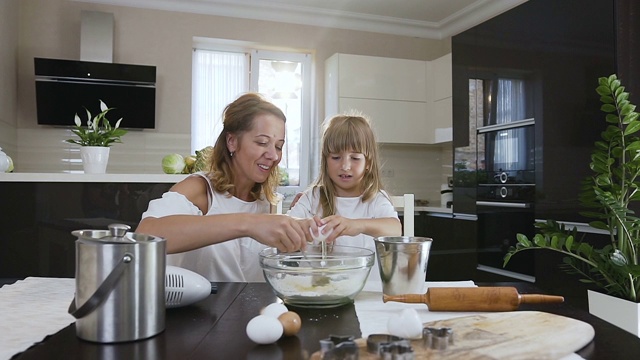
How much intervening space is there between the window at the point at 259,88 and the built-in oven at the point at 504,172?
71.1 inches

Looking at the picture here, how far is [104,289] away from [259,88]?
4.03 metres

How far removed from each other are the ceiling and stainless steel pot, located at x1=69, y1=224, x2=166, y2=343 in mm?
3908

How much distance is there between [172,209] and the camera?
1.31 meters

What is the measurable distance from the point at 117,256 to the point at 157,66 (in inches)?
149

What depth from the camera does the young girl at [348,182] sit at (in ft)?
6.11

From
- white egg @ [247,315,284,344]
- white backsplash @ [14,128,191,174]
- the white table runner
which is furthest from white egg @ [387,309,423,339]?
white backsplash @ [14,128,191,174]

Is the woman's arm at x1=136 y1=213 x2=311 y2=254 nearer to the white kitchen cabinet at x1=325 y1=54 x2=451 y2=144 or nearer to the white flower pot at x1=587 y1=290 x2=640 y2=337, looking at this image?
the white flower pot at x1=587 y1=290 x2=640 y2=337

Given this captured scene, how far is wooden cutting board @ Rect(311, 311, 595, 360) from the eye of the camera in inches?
24.4

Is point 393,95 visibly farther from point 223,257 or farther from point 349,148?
point 223,257

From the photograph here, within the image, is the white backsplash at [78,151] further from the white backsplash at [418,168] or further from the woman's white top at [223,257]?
the woman's white top at [223,257]

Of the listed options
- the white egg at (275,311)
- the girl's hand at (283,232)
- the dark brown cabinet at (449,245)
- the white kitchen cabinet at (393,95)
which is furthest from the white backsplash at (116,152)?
the white egg at (275,311)

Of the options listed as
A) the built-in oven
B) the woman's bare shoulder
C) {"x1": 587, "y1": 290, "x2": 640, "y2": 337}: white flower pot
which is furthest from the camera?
the built-in oven

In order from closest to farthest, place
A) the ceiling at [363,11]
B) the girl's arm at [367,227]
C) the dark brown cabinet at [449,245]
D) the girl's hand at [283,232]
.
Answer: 1. the girl's hand at [283,232]
2. the girl's arm at [367,227]
3. the dark brown cabinet at [449,245]
4. the ceiling at [363,11]

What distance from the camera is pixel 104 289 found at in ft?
2.16
